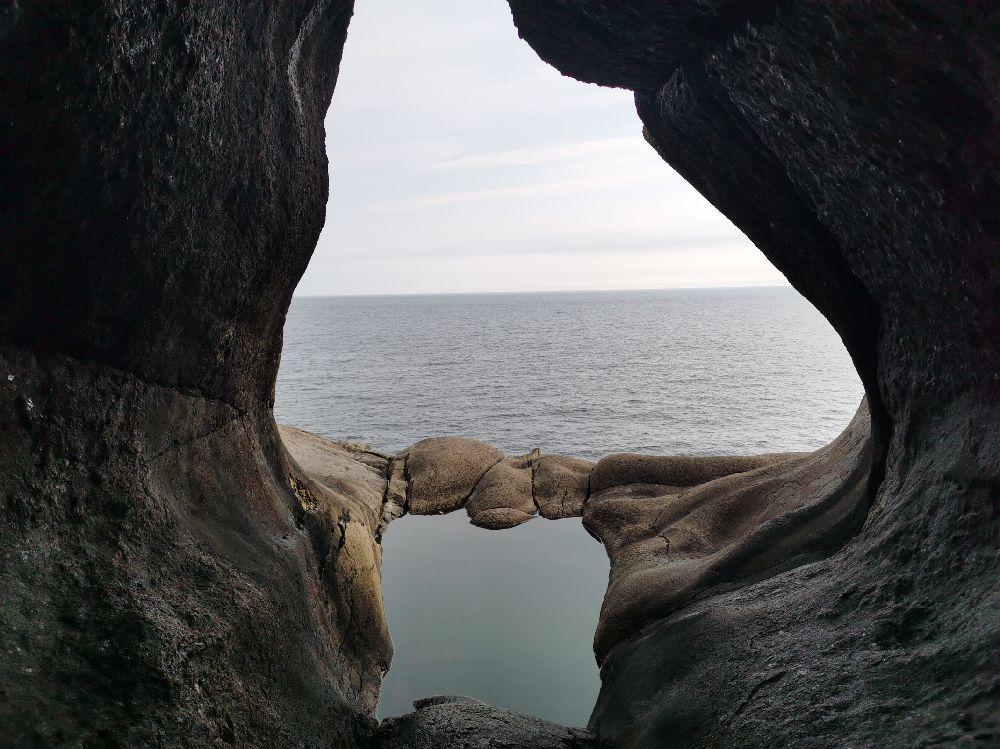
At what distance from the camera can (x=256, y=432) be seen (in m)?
8.82

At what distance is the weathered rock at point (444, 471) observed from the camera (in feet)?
63.7

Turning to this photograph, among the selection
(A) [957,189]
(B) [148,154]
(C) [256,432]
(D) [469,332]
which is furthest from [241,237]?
(D) [469,332]

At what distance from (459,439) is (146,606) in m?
17.4

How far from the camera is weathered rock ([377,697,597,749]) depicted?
6152mm

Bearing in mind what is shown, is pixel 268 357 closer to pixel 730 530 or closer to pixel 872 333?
pixel 872 333

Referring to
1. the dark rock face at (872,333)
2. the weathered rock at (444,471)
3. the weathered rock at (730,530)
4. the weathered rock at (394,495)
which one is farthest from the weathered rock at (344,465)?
the dark rock face at (872,333)

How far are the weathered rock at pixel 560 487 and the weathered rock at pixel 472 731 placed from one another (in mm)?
11269

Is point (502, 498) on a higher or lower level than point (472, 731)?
higher

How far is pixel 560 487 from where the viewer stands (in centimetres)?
1931

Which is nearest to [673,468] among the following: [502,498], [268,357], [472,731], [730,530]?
[502,498]

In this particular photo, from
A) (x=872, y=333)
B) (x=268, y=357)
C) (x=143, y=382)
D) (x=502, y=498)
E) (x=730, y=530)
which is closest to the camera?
(x=143, y=382)

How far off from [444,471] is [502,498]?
2.07 metres

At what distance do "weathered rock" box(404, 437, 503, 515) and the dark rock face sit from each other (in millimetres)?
11653

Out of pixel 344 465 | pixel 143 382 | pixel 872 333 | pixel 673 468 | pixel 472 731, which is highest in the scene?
pixel 872 333
